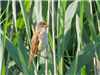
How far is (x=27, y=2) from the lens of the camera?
1751 mm

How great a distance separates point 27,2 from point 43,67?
631 millimetres

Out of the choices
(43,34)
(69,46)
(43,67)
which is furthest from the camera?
(69,46)

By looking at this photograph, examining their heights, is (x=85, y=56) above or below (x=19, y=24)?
below

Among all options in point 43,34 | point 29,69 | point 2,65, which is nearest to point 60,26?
point 43,34

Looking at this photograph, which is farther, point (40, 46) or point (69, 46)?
point (69, 46)

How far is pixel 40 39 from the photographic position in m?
1.55

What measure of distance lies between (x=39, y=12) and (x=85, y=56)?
54 cm

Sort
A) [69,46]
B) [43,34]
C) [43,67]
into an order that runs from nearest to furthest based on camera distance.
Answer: [43,34] < [43,67] < [69,46]

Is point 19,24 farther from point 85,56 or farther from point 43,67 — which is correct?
point 85,56

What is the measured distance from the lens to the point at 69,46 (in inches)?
79.1

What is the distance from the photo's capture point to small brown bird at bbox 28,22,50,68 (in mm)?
1470

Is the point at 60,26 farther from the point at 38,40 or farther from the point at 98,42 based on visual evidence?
the point at 98,42

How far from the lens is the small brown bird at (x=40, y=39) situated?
4.82 feet

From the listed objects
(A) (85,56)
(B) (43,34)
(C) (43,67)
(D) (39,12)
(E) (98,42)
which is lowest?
(C) (43,67)
